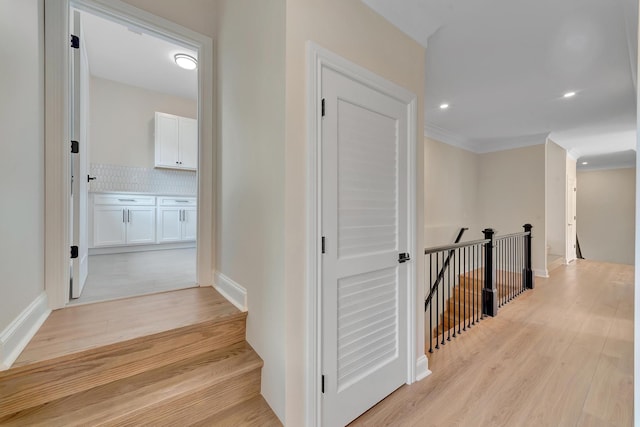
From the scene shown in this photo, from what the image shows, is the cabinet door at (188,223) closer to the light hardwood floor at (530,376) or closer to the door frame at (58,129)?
the door frame at (58,129)

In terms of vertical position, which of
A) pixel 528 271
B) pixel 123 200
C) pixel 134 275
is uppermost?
pixel 123 200

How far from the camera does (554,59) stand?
247 cm

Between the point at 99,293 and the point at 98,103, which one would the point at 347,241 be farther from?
the point at 98,103

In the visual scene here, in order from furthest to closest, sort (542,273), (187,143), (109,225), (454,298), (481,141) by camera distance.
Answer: (481,141) → (542,273) → (187,143) → (109,225) → (454,298)

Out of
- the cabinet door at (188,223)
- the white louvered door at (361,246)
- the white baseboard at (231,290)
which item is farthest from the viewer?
the cabinet door at (188,223)

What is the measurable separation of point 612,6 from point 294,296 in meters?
2.81

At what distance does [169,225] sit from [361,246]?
382cm

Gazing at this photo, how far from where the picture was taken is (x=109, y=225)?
12.2ft

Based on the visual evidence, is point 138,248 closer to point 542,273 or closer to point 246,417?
point 246,417

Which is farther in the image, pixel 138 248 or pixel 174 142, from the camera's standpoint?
pixel 174 142

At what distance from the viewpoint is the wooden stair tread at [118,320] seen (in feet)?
4.18

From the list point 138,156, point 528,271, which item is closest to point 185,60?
point 138,156

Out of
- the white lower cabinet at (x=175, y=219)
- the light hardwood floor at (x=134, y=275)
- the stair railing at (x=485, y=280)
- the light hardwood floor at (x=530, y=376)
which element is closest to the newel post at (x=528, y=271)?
the stair railing at (x=485, y=280)

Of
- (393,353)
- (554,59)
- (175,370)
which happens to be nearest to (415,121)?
(393,353)
